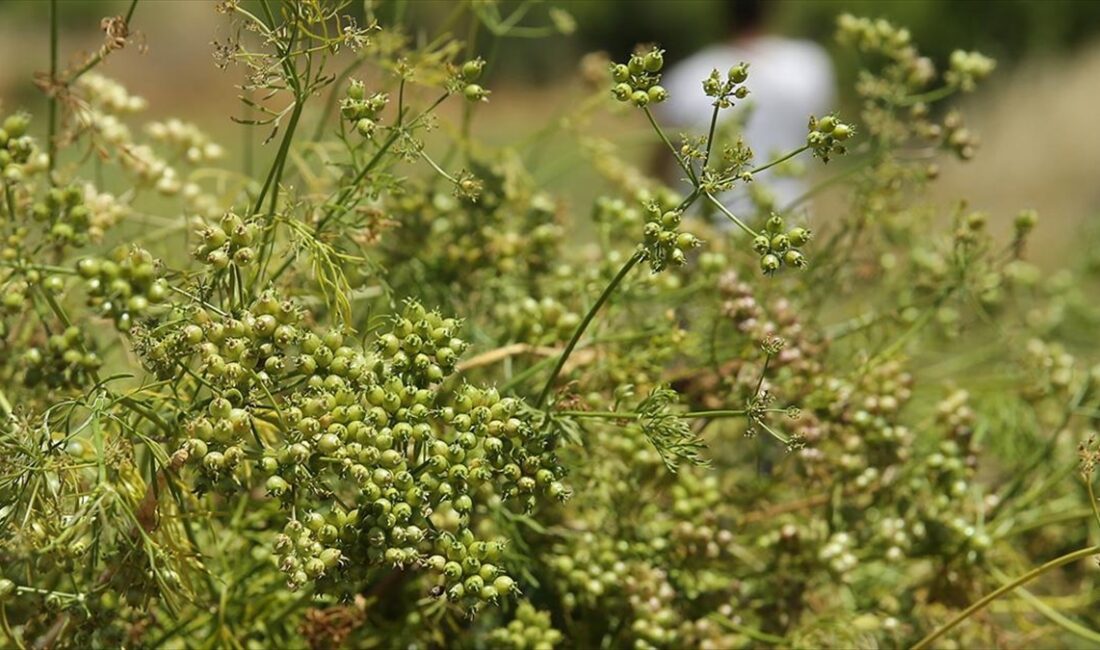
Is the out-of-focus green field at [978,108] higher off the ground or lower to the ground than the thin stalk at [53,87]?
higher

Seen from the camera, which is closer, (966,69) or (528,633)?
(528,633)

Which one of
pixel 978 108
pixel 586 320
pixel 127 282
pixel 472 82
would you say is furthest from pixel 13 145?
pixel 978 108

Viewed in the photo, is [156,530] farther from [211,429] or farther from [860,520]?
[860,520]

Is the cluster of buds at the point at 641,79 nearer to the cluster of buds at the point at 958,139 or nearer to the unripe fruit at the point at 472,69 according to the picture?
the unripe fruit at the point at 472,69

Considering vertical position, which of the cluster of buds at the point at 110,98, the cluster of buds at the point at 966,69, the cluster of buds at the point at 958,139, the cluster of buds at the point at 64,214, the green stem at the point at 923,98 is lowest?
the cluster of buds at the point at 64,214

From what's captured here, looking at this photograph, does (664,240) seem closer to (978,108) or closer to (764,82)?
(764,82)

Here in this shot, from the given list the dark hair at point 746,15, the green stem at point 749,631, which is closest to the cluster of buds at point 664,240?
the green stem at point 749,631
